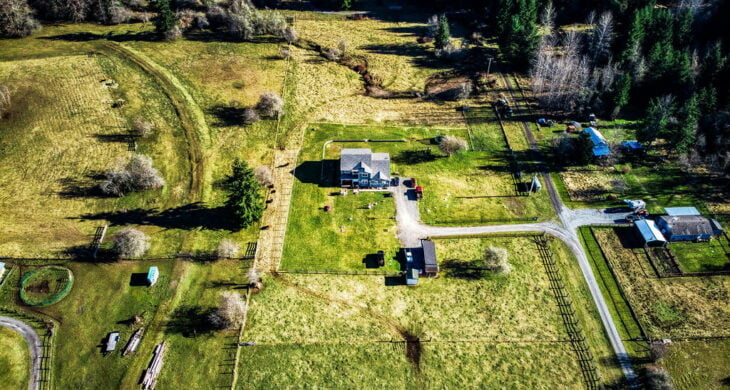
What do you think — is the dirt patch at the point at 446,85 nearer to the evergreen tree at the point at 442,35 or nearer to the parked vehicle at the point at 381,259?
the evergreen tree at the point at 442,35

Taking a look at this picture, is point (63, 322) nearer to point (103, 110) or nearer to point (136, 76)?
point (103, 110)

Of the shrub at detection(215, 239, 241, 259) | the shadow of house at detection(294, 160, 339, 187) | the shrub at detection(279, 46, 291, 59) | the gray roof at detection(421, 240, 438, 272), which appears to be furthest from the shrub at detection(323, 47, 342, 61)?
the gray roof at detection(421, 240, 438, 272)

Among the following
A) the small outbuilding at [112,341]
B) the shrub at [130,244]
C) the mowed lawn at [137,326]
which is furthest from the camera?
the shrub at [130,244]

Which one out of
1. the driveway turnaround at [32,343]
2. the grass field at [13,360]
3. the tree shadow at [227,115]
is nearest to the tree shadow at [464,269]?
the tree shadow at [227,115]

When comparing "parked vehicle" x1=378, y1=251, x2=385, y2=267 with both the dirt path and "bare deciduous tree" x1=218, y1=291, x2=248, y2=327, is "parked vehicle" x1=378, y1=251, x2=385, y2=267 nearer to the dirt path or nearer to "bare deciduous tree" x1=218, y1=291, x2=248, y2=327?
"bare deciduous tree" x1=218, y1=291, x2=248, y2=327

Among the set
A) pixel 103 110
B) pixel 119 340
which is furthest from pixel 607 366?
pixel 103 110

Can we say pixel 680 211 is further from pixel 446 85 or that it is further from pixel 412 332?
pixel 446 85
